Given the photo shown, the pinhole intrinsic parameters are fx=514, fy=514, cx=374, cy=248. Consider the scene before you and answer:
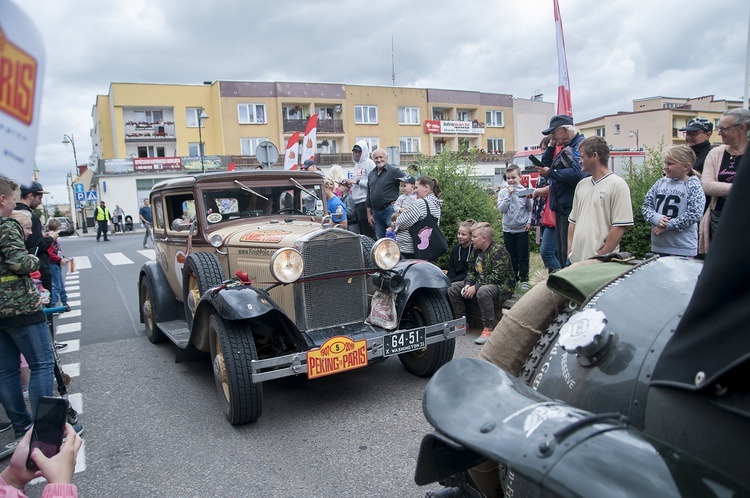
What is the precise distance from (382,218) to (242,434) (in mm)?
4512

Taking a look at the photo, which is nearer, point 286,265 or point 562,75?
point 286,265

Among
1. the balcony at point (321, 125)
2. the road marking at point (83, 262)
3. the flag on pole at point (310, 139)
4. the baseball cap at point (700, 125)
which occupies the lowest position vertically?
the road marking at point (83, 262)

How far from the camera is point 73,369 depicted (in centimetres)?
526

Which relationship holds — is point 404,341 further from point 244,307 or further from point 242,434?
point 242,434

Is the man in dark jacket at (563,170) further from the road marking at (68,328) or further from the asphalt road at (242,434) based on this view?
the road marking at (68,328)

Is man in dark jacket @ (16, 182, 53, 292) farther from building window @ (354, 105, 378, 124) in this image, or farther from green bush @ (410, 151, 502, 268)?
building window @ (354, 105, 378, 124)

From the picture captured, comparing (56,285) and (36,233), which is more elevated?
(36,233)

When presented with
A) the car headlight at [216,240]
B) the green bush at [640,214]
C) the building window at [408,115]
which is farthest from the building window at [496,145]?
the car headlight at [216,240]

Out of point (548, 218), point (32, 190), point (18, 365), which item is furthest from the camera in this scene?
point (548, 218)

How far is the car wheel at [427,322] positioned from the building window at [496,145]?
42017 mm

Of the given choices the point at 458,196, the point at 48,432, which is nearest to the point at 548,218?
the point at 458,196

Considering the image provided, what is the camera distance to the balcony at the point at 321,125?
37344 mm

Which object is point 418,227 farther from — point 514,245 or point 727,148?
point 727,148

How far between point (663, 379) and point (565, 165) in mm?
4106
